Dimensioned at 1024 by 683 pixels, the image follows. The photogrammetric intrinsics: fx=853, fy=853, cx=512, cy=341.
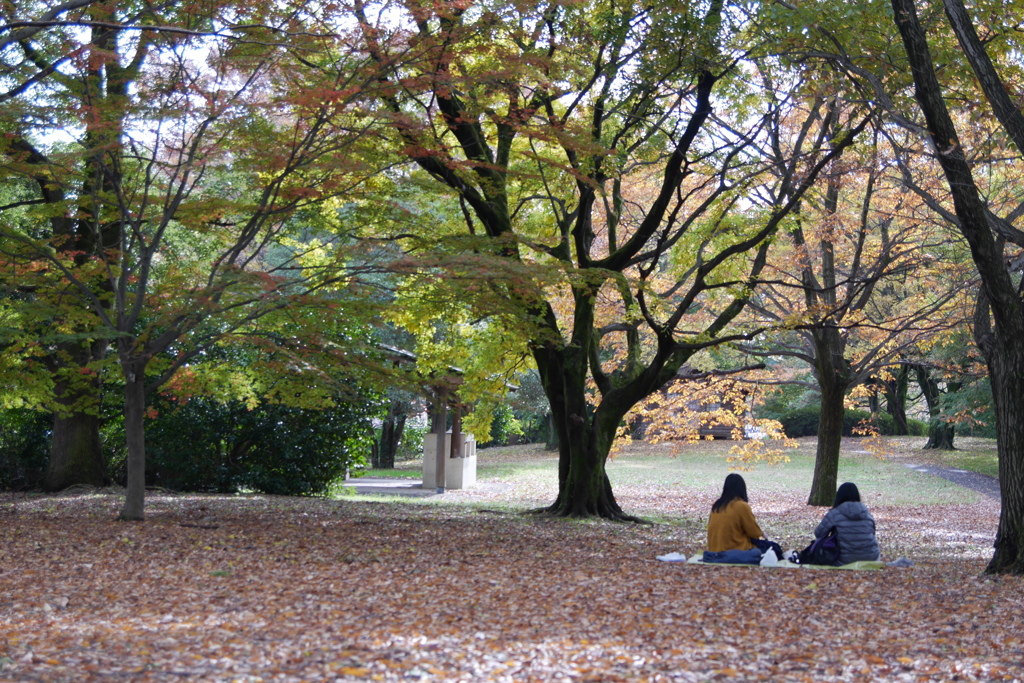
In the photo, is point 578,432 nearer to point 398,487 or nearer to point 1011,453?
point 1011,453

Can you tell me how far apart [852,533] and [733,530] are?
112cm

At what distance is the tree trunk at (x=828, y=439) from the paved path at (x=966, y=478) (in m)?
5.35

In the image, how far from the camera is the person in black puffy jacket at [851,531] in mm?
8070

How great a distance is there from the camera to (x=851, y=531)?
26.7ft

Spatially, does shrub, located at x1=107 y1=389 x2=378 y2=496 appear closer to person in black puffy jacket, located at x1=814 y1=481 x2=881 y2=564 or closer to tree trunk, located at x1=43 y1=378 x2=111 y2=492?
tree trunk, located at x1=43 y1=378 x2=111 y2=492

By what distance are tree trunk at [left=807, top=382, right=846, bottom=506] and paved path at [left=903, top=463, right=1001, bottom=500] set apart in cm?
535


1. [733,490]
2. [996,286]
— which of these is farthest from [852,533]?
[996,286]

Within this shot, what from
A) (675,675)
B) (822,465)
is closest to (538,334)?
(675,675)

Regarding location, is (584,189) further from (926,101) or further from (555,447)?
(555,447)

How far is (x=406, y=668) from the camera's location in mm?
4379

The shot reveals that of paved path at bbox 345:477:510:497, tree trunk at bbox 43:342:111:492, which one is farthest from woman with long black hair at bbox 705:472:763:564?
paved path at bbox 345:477:510:497

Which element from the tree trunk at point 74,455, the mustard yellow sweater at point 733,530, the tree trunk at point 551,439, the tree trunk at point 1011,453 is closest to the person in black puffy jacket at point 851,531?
the mustard yellow sweater at point 733,530

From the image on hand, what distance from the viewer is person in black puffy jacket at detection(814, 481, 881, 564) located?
807cm

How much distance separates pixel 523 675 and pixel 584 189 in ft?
27.8
